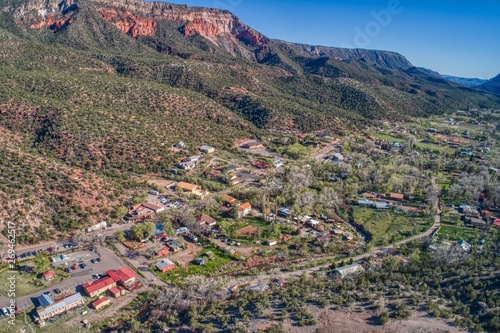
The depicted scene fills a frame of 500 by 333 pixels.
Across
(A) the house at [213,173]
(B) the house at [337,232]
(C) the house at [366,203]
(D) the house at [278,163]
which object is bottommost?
(B) the house at [337,232]

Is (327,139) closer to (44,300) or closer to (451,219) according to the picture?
(451,219)

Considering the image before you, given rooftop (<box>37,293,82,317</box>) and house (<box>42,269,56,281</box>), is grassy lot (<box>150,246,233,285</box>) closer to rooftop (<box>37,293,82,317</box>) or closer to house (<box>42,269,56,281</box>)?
rooftop (<box>37,293,82,317</box>)

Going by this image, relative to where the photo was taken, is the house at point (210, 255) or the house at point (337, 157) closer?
the house at point (210, 255)

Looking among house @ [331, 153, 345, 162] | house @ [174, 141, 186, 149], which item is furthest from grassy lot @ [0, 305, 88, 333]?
house @ [331, 153, 345, 162]

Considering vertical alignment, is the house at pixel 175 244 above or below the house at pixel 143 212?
below

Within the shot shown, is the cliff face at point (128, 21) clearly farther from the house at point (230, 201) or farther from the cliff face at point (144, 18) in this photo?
the house at point (230, 201)

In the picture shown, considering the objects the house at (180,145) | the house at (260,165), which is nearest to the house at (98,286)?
the house at (180,145)

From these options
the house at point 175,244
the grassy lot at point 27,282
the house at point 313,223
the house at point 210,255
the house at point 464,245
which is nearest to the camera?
the grassy lot at point 27,282
